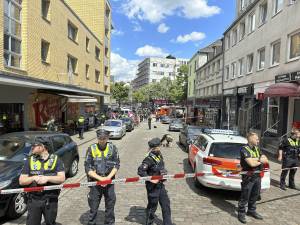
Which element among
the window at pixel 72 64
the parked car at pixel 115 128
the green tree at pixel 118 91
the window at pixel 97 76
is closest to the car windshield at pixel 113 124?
the parked car at pixel 115 128

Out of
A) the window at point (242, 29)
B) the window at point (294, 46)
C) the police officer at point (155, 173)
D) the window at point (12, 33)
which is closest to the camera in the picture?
the police officer at point (155, 173)

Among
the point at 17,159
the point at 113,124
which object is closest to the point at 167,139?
the point at 17,159

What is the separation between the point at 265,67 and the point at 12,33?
48.7 ft

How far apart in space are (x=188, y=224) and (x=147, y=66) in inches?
4784

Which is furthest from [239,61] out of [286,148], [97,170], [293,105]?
[97,170]

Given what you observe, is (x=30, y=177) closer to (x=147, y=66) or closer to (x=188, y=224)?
(x=188, y=224)

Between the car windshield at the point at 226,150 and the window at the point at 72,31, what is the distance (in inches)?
777

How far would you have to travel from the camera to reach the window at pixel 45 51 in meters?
18.6

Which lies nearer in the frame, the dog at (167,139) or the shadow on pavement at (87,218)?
the shadow on pavement at (87,218)

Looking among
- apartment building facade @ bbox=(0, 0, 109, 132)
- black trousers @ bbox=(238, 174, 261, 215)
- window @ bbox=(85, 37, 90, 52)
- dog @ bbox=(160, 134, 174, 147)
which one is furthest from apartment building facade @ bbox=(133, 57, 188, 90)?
black trousers @ bbox=(238, 174, 261, 215)

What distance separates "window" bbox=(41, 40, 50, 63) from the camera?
18552mm

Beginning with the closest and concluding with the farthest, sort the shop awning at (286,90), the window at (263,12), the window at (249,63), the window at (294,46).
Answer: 1. the shop awning at (286,90)
2. the window at (294,46)
3. the window at (263,12)
4. the window at (249,63)

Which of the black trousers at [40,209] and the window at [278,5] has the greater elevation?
the window at [278,5]

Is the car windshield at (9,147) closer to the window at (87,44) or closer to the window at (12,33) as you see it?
the window at (12,33)
